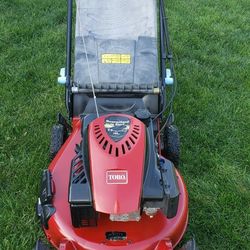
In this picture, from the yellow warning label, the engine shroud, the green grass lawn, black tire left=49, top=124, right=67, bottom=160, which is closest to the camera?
the engine shroud

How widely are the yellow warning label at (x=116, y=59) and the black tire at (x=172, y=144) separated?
49 cm

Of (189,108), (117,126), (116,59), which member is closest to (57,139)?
(116,59)

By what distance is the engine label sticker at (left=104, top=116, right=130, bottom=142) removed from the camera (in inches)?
82.2

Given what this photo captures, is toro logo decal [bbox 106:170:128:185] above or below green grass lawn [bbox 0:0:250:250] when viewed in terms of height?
above

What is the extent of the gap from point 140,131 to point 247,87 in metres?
2.12

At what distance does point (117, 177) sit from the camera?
1.94m

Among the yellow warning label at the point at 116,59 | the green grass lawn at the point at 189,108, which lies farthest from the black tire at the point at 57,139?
the yellow warning label at the point at 116,59

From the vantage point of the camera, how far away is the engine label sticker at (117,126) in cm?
209

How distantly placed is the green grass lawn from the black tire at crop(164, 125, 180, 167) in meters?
0.24

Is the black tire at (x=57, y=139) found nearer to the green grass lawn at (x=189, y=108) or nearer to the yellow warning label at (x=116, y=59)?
the green grass lawn at (x=189, y=108)

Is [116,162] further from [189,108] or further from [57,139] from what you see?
[189,108]

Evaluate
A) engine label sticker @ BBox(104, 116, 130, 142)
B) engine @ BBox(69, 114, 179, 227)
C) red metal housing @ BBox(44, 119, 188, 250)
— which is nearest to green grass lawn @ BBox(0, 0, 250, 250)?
red metal housing @ BBox(44, 119, 188, 250)

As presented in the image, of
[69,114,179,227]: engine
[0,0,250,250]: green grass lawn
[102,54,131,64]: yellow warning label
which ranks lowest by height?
[0,0,250,250]: green grass lawn

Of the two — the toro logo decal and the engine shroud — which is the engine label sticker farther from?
the toro logo decal
